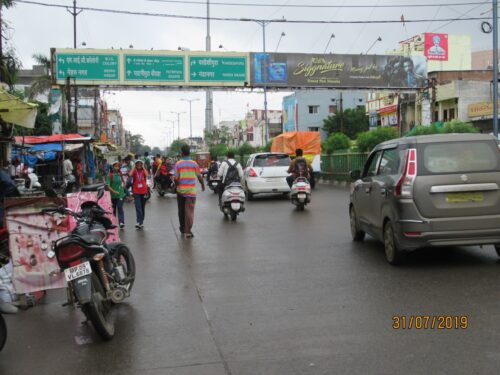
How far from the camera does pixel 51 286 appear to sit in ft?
19.6

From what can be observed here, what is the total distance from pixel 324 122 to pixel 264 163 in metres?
49.1

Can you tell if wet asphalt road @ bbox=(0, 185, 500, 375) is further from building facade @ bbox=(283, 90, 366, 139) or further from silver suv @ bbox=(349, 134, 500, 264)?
building facade @ bbox=(283, 90, 366, 139)

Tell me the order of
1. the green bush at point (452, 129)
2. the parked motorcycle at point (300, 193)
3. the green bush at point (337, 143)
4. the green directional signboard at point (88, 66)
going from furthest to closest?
the green directional signboard at point (88, 66)
the green bush at point (337, 143)
the green bush at point (452, 129)
the parked motorcycle at point (300, 193)

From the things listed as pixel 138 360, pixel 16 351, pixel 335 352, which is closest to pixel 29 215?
pixel 16 351

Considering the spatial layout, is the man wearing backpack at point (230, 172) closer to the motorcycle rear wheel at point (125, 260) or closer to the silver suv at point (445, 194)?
the silver suv at point (445, 194)

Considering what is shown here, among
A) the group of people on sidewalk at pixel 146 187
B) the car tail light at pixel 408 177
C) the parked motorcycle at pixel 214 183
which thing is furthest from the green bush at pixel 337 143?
the car tail light at pixel 408 177

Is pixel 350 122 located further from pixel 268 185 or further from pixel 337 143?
pixel 268 185

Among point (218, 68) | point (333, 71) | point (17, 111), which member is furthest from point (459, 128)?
point (218, 68)

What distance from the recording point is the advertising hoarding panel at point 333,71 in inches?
1306

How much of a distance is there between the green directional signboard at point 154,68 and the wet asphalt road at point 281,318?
2290cm

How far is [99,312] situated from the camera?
15.7ft

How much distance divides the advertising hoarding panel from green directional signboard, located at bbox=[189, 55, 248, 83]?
77cm
